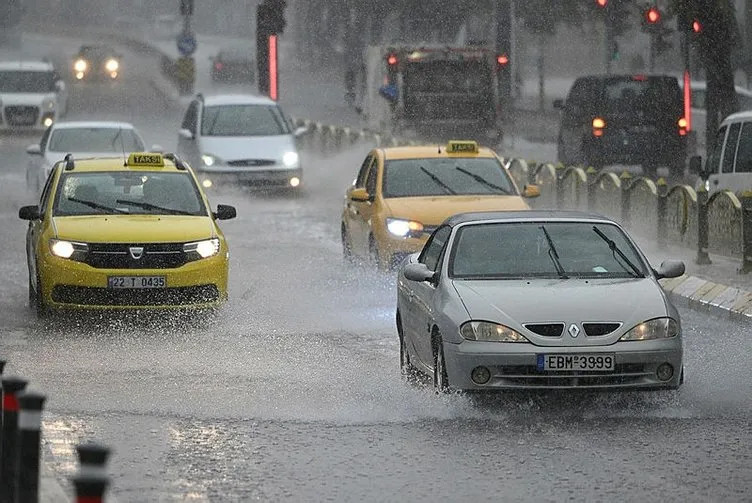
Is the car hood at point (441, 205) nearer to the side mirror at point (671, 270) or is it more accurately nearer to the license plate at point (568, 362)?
the side mirror at point (671, 270)

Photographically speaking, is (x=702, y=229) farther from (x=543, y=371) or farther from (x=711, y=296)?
(x=543, y=371)

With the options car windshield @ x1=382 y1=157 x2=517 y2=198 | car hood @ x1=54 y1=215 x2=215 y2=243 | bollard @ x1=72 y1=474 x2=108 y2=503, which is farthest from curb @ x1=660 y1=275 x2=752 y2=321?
bollard @ x1=72 y1=474 x2=108 y2=503

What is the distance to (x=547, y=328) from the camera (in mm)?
10492

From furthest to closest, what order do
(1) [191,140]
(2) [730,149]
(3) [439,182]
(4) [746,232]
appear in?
(1) [191,140] → (2) [730,149] → (3) [439,182] → (4) [746,232]

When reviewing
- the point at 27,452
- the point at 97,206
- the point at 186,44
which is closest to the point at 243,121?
the point at 97,206

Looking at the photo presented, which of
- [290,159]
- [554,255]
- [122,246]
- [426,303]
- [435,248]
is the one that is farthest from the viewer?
[290,159]

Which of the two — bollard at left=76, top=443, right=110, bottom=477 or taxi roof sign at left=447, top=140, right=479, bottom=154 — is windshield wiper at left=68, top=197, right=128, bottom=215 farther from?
bollard at left=76, top=443, right=110, bottom=477

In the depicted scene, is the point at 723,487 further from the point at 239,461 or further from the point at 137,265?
the point at 137,265

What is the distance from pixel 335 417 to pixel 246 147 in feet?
68.3

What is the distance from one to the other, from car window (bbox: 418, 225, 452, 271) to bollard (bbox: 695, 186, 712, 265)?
760 cm

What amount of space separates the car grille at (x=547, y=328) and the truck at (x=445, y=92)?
3026cm

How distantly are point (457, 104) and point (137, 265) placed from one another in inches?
1026

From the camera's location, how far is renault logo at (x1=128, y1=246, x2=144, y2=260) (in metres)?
15.3

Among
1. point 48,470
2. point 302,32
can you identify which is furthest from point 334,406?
point 302,32
